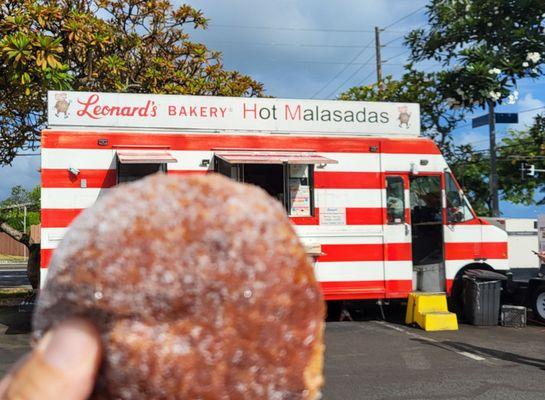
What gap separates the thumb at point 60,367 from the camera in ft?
3.45

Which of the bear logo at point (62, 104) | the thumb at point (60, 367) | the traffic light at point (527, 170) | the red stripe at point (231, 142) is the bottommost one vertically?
the thumb at point (60, 367)

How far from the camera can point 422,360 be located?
288 inches

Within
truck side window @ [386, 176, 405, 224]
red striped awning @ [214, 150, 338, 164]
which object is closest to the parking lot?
truck side window @ [386, 176, 405, 224]

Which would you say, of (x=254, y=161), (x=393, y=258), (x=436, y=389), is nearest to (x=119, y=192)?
(x=436, y=389)

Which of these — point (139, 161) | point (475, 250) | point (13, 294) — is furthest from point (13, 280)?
point (475, 250)

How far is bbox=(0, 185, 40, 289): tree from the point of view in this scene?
11625 millimetres

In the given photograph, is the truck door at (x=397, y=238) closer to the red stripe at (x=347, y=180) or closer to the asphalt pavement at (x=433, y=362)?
the red stripe at (x=347, y=180)

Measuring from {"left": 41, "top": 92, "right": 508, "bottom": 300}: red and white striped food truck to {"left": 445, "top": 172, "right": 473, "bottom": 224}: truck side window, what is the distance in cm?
2

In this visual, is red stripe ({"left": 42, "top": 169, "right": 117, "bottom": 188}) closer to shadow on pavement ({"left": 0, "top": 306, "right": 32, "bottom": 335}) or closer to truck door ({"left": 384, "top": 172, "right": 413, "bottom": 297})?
shadow on pavement ({"left": 0, "top": 306, "right": 32, "bottom": 335})

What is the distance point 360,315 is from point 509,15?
8.74 m

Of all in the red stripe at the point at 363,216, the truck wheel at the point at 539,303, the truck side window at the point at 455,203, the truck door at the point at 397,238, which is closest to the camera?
the red stripe at the point at 363,216

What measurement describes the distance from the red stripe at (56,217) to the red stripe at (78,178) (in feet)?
1.21

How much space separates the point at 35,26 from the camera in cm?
1095

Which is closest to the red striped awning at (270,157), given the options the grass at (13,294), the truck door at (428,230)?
the truck door at (428,230)
